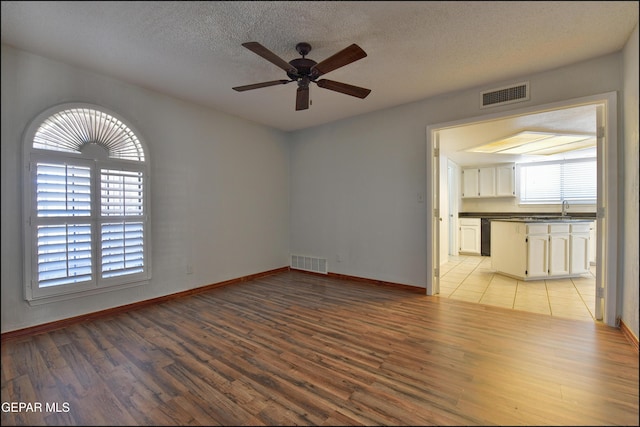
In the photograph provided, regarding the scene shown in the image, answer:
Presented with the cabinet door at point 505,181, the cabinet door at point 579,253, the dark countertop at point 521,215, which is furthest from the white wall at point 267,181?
the cabinet door at point 505,181

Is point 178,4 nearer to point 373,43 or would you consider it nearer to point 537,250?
point 373,43

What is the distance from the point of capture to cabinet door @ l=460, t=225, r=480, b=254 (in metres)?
6.43

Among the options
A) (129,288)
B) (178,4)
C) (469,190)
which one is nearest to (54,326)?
(129,288)

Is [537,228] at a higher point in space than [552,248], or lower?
higher

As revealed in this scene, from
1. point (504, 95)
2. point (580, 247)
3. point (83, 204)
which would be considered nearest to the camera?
point (83, 204)

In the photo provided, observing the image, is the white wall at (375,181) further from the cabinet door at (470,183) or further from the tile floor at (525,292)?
the cabinet door at (470,183)

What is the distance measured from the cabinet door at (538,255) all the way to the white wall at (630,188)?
1.65 metres

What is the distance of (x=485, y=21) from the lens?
6.69 feet

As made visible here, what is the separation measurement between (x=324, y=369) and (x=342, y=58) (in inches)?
89.3

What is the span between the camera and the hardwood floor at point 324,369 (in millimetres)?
1470

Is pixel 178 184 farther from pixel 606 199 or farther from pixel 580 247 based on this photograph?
pixel 580 247

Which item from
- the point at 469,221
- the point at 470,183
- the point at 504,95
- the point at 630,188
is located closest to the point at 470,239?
the point at 469,221

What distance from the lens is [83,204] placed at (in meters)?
2.71

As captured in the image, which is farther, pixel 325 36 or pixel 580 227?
pixel 580 227
